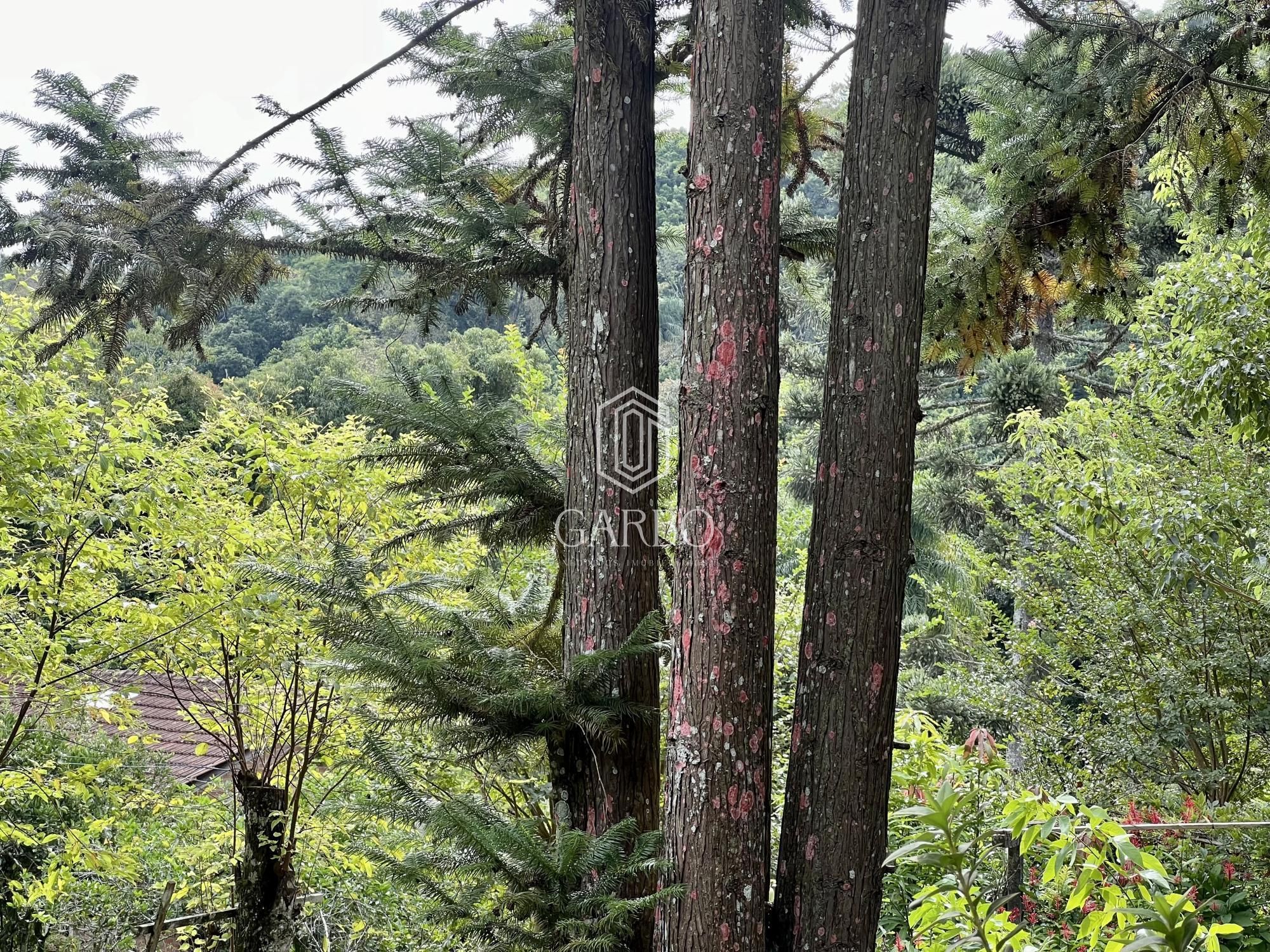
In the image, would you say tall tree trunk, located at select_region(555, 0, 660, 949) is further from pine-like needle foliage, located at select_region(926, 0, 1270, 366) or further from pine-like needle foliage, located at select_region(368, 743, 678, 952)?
pine-like needle foliage, located at select_region(926, 0, 1270, 366)

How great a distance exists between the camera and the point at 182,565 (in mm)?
5801

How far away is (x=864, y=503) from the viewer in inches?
101

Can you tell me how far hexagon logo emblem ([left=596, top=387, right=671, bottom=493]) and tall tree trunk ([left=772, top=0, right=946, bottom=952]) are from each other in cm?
57

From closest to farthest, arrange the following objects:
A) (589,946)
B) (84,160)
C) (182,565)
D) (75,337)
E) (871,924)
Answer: (589,946) < (871,924) < (84,160) < (75,337) < (182,565)

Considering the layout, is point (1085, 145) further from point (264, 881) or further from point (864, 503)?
point (264, 881)

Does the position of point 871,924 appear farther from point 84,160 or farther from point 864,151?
point 84,160

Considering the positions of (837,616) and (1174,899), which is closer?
(1174,899)

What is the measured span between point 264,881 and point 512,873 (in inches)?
197

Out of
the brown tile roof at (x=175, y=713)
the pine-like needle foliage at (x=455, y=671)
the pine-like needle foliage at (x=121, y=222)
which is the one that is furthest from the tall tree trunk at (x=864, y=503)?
the brown tile roof at (x=175, y=713)

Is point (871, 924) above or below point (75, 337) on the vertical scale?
below

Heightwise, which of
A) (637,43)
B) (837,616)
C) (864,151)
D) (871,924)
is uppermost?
(637,43)

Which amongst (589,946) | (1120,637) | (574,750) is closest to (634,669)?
(574,750)

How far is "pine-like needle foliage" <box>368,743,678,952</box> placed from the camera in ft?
7.13

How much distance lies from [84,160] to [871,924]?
10.6 feet
